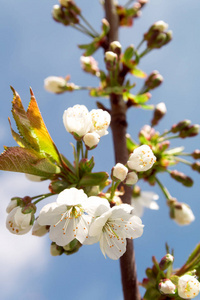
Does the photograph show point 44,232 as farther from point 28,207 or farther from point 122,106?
point 122,106

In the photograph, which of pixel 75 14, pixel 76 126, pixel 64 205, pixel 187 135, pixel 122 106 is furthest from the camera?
pixel 75 14

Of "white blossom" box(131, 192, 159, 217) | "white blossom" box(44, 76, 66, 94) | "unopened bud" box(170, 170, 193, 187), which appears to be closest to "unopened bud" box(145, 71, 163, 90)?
"unopened bud" box(170, 170, 193, 187)

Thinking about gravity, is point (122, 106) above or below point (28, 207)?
above

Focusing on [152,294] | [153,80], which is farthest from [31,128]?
[153,80]

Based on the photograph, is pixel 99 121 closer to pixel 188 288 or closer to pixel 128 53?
pixel 188 288

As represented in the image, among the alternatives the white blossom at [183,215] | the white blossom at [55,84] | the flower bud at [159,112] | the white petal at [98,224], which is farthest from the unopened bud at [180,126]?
the white petal at [98,224]

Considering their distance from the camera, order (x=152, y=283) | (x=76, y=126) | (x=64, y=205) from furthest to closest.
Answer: (x=152, y=283), (x=76, y=126), (x=64, y=205)

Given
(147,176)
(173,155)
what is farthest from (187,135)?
(147,176)
